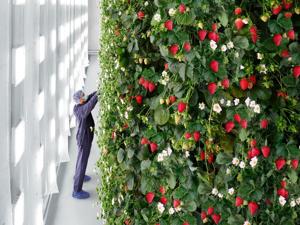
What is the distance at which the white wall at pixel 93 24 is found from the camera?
50.8 ft

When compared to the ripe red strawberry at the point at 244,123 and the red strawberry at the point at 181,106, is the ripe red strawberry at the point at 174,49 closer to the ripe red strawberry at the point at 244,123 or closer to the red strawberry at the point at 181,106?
the red strawberry at the point at 181,106

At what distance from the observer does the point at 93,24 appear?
1551cm

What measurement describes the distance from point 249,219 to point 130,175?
0.67 metres

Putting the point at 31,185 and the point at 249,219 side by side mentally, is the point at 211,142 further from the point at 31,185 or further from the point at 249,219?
the point at 31,185

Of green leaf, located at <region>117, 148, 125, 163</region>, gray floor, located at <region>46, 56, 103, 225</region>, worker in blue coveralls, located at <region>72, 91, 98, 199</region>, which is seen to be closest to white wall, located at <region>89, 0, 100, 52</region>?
gray floor, located at <region>46, 56, 103, 225</region>

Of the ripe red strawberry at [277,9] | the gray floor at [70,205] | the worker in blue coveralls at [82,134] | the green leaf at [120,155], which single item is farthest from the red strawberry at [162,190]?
the worker in blue coveralls at [82,134]

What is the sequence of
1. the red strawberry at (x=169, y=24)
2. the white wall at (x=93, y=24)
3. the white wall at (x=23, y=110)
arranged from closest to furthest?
the red strawberry at (x=169, y=24), the white wall at (x=23, y=110), the white wall at (x=93, y=24)

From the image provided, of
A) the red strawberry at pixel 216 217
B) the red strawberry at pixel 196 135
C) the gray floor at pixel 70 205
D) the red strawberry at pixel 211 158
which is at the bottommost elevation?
the gray floor at pixel 70 205

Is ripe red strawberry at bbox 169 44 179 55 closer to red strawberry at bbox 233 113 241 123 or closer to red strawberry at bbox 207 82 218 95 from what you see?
red strawberry at bbox 207 82 218 95

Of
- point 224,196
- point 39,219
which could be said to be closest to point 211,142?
point 224,196

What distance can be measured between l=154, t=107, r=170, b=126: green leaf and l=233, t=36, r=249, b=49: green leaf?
0.44 metres

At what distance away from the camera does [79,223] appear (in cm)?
485

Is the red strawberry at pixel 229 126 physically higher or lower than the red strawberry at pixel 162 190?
higher

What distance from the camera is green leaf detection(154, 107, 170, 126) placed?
215cm
